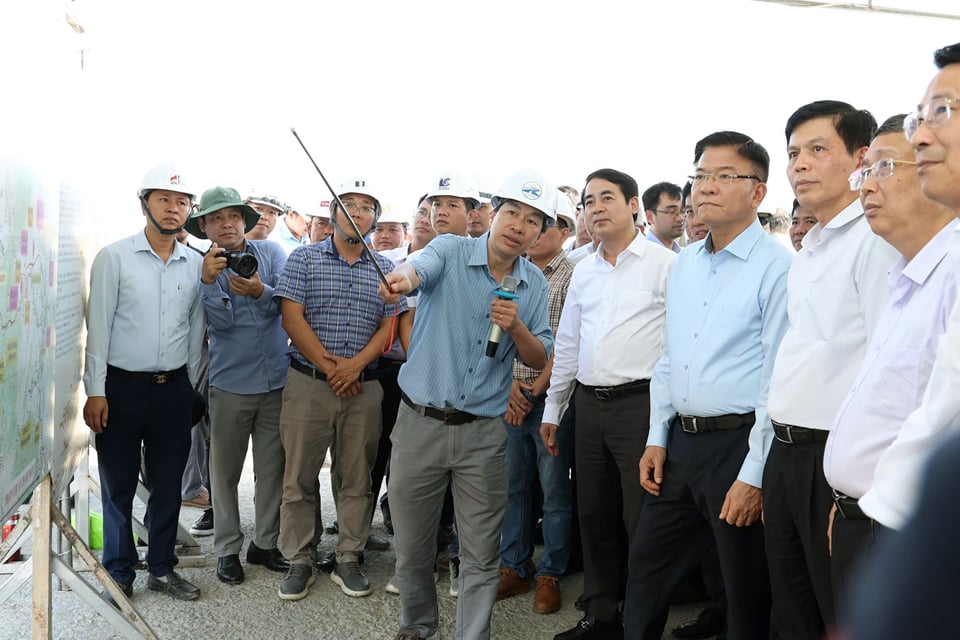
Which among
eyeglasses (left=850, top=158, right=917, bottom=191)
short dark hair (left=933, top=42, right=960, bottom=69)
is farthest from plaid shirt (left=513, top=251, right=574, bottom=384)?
short dark hair (left=933, top=42, right=960, bottom=69)

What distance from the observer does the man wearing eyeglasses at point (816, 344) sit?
2299 mm

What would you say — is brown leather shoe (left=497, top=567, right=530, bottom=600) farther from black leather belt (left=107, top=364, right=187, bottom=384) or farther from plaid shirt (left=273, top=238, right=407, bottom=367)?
black leather belt (left=107, top=364, right=187, bottom=384)

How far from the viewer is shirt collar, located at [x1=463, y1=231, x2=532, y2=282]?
3289 mm

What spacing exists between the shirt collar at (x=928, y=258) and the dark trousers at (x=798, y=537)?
588mm

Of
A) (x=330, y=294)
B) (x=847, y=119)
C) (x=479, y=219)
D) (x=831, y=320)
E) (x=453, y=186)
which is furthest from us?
(x=479, y=219)

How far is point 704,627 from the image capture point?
11.8 ft

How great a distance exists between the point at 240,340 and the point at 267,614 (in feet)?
4.30

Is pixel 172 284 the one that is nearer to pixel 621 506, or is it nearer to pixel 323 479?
pixel 621 506

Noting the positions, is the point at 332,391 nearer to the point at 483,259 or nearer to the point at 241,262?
the point at 241,262

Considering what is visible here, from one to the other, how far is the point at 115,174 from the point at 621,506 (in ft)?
10.2

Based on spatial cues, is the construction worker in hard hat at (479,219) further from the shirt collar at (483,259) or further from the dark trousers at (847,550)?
the dark trousers at (847,550)

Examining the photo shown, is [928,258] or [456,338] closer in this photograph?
[928,258]

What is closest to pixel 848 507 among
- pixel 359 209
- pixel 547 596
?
pixel 547 596

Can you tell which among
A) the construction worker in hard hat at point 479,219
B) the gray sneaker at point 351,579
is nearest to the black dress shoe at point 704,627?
the gray sneaker at point 351,579
